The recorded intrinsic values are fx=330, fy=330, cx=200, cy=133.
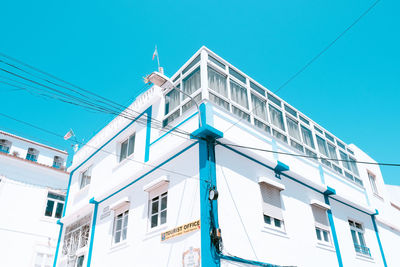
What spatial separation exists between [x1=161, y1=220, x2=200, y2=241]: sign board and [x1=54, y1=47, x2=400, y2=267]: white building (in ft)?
0.09

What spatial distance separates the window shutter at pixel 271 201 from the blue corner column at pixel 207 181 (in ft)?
7.85

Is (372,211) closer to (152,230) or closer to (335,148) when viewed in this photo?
(335,148)

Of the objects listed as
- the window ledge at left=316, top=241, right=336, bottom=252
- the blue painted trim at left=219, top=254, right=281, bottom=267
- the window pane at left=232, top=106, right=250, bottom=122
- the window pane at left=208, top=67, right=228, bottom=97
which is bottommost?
the blue painted trim at left=219, top=254, right=281, bottom=267

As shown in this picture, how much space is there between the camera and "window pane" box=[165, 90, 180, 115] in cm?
1168

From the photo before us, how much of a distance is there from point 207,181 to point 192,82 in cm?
385

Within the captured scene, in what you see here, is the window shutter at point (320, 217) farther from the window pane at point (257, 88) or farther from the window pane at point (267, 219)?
the window pane at point (257, 88)

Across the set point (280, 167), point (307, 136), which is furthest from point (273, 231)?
point (307, 136)

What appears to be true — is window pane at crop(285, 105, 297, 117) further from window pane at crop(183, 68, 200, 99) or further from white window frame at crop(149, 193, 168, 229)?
white window frame at crop(149, 193, 168, 229)

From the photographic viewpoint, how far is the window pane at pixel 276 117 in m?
12.9

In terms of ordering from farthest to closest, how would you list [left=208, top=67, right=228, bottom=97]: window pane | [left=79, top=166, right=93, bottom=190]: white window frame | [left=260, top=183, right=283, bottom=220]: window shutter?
[left=79, top=166, right=93, bottom=190]: white window frame, [left=208, top=67, right=228, bottom=97]: window pane, [left=260, top=183, right=283, bottom=220]: window shutter

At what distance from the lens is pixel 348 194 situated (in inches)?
590

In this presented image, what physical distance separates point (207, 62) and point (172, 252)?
19.9 feet

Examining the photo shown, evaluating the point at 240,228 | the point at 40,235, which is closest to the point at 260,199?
the point at 240,228

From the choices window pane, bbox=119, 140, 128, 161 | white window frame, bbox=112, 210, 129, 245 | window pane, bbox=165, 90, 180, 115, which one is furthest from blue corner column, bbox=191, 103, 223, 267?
window pane, bbox=119, 140, 128, 161
